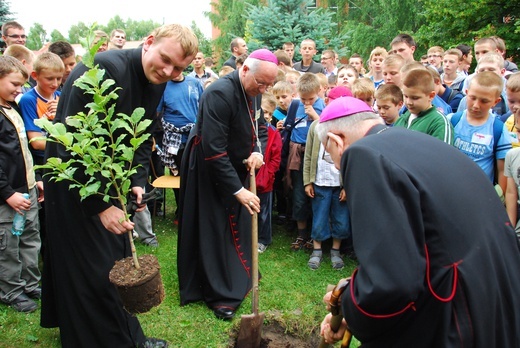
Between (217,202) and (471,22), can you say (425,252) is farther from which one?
(471,22)

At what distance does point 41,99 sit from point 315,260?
11.0ft

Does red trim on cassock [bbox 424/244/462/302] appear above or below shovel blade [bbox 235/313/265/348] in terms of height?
above

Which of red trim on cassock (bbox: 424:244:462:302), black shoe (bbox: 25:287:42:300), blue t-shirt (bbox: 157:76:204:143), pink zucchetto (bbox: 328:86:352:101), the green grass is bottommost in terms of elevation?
the green grass

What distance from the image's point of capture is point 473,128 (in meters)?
4.20

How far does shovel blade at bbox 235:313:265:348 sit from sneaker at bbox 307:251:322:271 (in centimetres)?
154

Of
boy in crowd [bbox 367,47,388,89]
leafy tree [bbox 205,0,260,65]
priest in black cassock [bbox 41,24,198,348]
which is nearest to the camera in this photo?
priest in black cassock [bbox 41,24,198,348]

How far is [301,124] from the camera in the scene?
5.84 metres

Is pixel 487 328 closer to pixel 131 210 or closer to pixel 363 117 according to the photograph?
pixel 363 117

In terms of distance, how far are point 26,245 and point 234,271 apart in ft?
6.37

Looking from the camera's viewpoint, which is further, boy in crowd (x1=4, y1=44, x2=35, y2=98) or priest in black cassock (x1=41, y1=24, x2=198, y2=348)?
boy in crowd (x1=4, y1=44, x2=35, y2=98)

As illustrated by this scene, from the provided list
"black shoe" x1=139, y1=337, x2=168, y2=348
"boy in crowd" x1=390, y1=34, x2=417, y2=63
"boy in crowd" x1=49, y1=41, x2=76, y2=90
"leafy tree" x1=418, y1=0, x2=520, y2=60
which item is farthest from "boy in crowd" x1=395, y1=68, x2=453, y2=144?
"leafy tree" x1=418, y1=0, x2=520, y2=60

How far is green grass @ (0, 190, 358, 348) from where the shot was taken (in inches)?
153

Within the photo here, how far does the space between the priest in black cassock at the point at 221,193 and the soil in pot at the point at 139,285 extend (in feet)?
4.62

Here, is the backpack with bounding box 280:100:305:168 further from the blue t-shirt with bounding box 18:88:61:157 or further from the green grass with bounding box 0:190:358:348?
the blue t-shirt with bounding box 18:88:61:157
